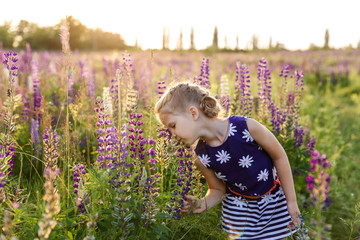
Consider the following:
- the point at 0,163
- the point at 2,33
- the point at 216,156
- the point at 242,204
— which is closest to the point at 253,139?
the point at 216,156

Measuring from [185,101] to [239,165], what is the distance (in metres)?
0.58

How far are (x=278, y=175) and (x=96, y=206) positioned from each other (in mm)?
1249

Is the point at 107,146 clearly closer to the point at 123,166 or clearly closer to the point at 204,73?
the point at 123,166

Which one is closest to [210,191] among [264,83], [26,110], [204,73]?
[204,73]

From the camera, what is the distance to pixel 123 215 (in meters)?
1.71

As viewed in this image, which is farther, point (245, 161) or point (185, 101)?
point (245, 161)

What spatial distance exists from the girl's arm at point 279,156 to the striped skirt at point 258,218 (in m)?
0.12

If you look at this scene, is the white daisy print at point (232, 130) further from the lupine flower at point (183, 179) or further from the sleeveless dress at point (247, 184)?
the lupine flower at point (183, 179)

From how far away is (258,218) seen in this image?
2420mm

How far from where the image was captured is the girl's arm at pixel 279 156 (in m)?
2.33

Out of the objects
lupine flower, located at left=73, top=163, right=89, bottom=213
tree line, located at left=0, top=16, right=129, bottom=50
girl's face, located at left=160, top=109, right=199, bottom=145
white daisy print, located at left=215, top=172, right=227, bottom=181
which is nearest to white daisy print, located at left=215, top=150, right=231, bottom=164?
white daisy print, located at left=215, top=172, right=227, bottom=181

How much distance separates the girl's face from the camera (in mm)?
2145

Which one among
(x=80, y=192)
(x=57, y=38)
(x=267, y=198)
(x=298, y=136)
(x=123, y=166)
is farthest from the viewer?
(x=57, y=38)

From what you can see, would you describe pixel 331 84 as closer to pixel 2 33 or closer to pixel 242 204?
pixel 242 204
